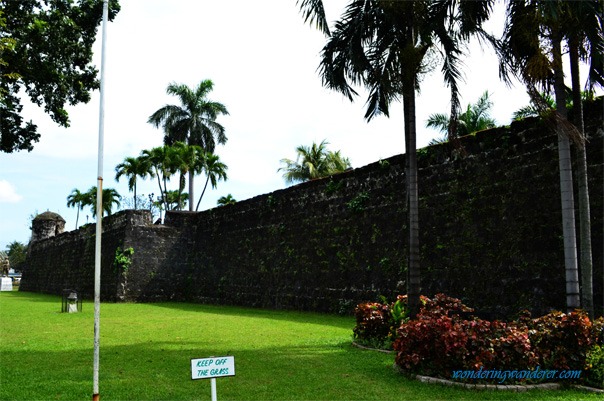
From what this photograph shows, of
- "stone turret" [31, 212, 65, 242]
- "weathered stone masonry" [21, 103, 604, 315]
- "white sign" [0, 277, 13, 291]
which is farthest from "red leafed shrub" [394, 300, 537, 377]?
"white sign" [0, 277, 13, 291]

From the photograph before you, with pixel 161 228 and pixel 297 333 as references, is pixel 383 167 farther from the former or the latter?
pixel 161 228

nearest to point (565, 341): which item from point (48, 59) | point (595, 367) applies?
point (595, 367)

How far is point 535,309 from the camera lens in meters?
9.59

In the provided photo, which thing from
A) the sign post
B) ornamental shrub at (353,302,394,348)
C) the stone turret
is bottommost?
ornamental shrub at (353,302,394,348)

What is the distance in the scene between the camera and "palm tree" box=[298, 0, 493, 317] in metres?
8.25

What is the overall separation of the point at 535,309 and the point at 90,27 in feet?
34.2

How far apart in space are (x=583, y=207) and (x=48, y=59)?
1022cm

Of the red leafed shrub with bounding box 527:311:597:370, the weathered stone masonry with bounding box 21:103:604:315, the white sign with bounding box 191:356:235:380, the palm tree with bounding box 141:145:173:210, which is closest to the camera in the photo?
the white sign with bounding box 191:356:235:380

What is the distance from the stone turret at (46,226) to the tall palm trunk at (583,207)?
35522 millimetres

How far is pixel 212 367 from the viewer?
407cm

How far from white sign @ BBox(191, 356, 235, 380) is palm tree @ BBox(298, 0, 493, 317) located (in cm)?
449

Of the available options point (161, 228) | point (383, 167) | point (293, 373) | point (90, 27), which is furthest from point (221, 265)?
point (293, 373)

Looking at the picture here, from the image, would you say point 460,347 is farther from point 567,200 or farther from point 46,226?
point 46,226

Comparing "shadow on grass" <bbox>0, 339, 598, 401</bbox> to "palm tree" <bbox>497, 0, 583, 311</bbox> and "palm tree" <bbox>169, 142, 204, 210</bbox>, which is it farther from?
"palm tree" <bbox>169, 142, 204, 210</bbox>
